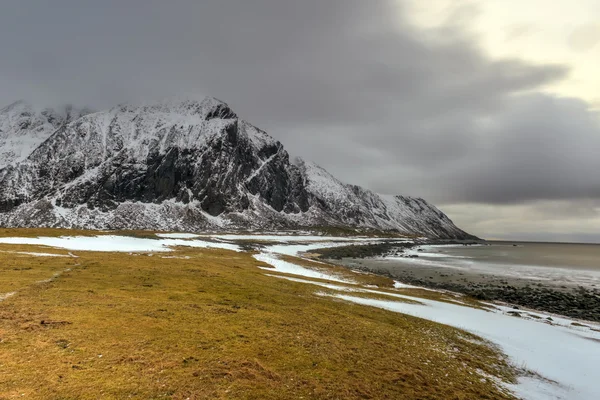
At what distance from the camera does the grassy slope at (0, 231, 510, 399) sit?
12719 mm

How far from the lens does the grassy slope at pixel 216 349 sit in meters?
12.7

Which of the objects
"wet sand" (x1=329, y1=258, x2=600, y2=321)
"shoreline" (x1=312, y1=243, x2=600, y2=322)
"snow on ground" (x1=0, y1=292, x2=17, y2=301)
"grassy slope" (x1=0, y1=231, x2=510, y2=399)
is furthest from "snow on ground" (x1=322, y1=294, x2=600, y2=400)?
"snow on ground" (x1=0, y1=292, x2=17, y2=301)

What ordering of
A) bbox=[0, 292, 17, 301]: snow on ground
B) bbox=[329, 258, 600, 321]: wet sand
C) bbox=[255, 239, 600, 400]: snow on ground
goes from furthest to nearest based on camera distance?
1. bbox=[329, 258, 600, 321]: wet sand
2. bbox=[0, 292, 17, 301]: snow on ground
3. bbox=[255, 239, 600, 400]: snow on ground

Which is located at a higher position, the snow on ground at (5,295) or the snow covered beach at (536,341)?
the snow covered beach at (536,341)

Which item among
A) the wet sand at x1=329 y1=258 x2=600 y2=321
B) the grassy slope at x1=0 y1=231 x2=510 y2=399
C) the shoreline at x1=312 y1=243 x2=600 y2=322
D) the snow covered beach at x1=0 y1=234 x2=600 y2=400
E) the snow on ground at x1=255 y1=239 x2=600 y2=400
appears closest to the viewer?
the grassy slope at x1=0 y1=231 x2=510 y2=399

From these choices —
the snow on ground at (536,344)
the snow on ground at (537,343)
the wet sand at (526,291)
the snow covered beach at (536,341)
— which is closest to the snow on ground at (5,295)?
the snow covered beach at (536,341)

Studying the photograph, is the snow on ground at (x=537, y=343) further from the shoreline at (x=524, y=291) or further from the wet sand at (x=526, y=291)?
the wet sand at (x=526, y=291)

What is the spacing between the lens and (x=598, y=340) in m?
27.8

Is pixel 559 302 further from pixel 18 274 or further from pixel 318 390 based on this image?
pixel 18 274

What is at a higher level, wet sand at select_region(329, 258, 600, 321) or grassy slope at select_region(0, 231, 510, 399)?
grassy slope at select_region(0, 231, 510, 399)

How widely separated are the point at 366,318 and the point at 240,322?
34.9 feet

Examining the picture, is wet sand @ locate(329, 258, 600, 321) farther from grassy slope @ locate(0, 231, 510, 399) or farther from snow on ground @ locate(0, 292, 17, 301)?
snow on ground @ locate(0, 292, 17, 301)

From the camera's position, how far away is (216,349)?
16.6 meters

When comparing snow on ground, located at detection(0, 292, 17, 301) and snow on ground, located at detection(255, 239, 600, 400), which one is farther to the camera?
snow on ground, located at detection(0, 292, 17, 301)
